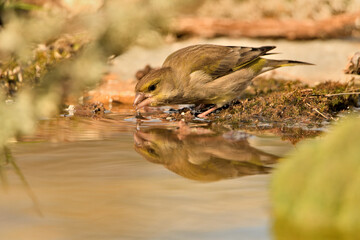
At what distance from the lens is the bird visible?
6508mm

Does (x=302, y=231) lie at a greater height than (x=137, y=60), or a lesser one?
lesser

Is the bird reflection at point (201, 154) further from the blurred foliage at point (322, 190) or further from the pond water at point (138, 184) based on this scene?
the blurred foliage at point (322, 190)

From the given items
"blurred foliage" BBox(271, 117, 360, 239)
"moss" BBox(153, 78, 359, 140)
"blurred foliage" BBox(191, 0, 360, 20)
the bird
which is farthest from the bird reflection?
"blurred foliage" BBox(191, 0, 360, 20)

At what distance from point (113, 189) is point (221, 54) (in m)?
3.46

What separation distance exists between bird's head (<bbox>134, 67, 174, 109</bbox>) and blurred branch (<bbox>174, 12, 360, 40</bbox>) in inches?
192

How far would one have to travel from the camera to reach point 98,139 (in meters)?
5.52

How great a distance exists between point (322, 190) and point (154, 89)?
397 centimetres

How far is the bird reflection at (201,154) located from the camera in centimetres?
423

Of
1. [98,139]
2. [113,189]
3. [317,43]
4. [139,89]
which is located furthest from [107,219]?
[317,43]

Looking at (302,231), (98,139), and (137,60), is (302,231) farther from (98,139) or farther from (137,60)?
(137,60)

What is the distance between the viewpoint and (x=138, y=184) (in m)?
3.90

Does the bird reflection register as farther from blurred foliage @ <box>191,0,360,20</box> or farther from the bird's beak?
blurred foliage @ <box>191,0,360,20</box>

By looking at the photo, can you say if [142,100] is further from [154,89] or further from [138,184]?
[138,184]

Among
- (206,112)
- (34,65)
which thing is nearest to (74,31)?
(206,112)
